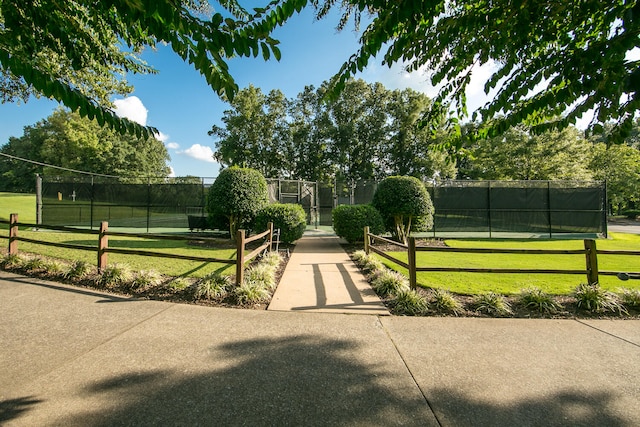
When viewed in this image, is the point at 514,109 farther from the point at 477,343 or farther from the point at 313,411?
the point at 313,411

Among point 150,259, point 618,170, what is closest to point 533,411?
point 150,259

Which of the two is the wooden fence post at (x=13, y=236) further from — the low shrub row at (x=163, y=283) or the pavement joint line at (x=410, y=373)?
the pavement joint line at (x=410, y=373)

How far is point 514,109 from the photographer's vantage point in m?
2.93

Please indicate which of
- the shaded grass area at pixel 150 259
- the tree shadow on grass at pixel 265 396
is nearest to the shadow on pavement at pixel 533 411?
the tree shadow on grass at pixel 265 396

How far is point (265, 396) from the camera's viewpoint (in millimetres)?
1911

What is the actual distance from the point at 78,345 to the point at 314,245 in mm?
6988

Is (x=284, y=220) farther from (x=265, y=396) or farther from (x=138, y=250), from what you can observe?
(x=265, y=396)

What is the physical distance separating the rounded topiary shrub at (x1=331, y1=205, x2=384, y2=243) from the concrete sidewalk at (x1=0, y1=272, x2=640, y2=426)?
5.33m

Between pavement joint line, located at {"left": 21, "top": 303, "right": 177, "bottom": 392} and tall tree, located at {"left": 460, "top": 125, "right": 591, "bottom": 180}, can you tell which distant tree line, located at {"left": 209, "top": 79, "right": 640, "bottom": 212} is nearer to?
tall tree, located at {"left": 460, "top": 125, "right": 591, "bottom": 180}

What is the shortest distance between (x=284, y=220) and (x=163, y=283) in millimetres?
4213

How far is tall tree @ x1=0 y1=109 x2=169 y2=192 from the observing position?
28.4 m

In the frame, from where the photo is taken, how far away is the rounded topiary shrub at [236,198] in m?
8.40

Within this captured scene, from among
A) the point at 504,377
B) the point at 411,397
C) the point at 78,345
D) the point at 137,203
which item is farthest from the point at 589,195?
the point at 137,203

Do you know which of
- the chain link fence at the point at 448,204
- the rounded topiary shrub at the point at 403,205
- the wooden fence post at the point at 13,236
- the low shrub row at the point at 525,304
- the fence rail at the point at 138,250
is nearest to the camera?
the low shrub row at the point at 525,304
